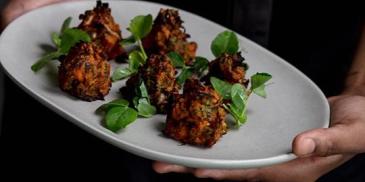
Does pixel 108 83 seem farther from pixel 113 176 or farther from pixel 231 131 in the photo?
pixel 113 176

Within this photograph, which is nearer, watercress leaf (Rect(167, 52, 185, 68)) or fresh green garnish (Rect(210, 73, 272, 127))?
fresh green garnish (Rect(210, 73, 272, 127))

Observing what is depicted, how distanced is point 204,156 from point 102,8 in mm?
396

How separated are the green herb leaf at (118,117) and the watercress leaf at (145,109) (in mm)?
24

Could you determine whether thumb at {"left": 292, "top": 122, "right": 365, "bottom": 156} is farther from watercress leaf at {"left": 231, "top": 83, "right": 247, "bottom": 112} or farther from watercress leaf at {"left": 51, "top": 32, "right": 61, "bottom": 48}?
watercress leaf at {"left": 51, "top": 32, "right": 61, "bottom": 48}

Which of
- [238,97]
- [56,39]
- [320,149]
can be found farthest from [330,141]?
[56,39]

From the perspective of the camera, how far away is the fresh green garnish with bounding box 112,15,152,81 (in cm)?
109

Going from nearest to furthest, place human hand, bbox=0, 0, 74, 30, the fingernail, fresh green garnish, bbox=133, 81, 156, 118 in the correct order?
1. the fingernail
2. fresh green garnish, bbox=133, 81, 156, 118
3. human hand, bbox=0, 0, 74, 30

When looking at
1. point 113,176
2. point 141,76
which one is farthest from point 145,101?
point 113,176

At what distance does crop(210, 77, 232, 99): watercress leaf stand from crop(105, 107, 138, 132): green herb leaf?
14 centimetres

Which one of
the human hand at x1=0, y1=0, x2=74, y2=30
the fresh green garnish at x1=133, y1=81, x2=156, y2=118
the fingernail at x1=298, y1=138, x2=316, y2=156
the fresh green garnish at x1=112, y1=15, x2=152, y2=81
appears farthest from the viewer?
the human hand at x1=0, y1=0, x2=74, y2=30

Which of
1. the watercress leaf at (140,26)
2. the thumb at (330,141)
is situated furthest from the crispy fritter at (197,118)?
the watercress leaf at (140,26)

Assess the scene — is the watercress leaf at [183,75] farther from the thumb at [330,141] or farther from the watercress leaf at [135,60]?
the thumb at [330,141]

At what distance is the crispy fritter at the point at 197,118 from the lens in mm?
933

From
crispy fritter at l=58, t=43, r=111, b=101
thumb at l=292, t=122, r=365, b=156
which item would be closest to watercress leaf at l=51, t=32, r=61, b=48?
crispy fritter at l=58, t=43, r=111, b=101
